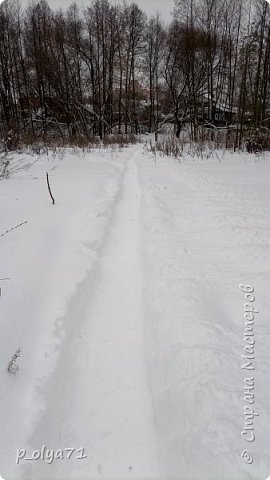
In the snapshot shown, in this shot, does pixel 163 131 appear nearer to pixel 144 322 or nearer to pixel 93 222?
pixel 93 222

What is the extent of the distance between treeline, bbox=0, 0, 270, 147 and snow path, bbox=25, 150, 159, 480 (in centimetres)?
1797

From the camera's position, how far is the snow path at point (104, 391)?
1.40 metres

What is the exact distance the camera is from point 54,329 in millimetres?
2039

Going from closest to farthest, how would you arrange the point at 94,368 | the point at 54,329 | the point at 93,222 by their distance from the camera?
the point at 94,368, the point at 54,329, the point at 93,222

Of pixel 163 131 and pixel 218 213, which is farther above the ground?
pixel 163 131

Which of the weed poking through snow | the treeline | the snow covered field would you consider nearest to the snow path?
the snow covered field

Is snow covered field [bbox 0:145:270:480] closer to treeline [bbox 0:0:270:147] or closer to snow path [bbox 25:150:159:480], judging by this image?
snow path [bbox 25:150:159:480]

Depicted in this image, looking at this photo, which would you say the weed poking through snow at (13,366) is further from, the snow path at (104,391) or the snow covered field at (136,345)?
the snow path at (104,391)

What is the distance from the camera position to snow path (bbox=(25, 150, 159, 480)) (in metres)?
1.40

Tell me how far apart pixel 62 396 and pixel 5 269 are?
129 centimetres

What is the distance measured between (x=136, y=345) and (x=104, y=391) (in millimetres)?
390

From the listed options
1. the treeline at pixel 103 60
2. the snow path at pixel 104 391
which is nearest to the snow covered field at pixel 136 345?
the snow path at pixel 104 391

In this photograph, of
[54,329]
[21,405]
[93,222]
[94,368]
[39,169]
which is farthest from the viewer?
[39,169]

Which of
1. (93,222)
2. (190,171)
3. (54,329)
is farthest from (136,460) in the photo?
(190,171)
